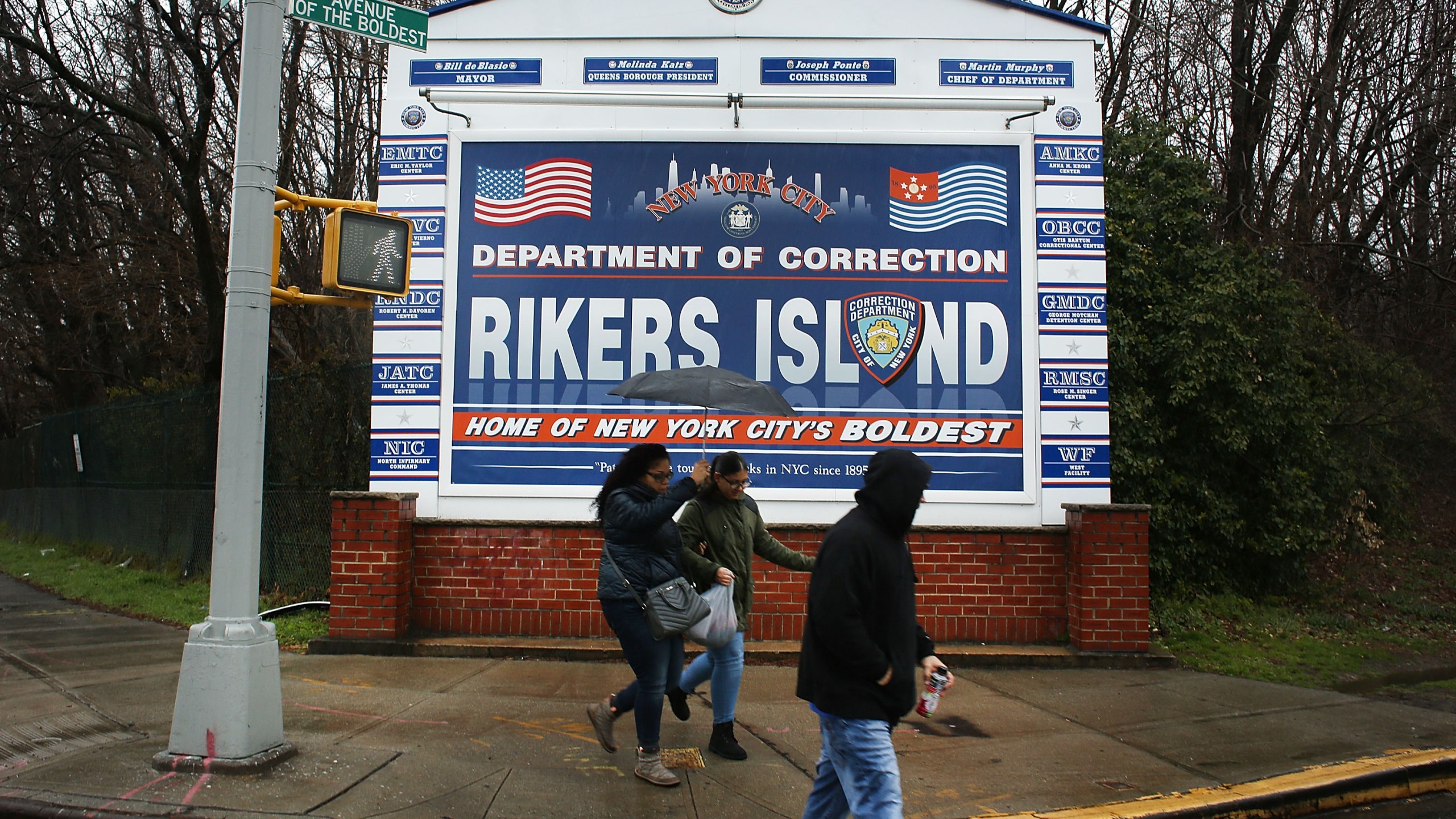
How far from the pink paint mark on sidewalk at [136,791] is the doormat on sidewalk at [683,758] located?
→ 2424 millimetres

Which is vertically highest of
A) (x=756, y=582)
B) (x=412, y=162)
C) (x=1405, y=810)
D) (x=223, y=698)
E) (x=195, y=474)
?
(x=412, y=162)

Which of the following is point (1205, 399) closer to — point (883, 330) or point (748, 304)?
point (883, 330)

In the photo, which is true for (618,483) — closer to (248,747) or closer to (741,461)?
(741,461)

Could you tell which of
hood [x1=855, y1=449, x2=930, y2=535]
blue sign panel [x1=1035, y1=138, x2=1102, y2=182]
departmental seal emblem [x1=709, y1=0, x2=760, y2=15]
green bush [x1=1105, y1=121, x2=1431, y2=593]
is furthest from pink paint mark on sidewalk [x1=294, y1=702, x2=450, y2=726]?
green bush [x1=1105, y1=121, x2=1431, y2=593]

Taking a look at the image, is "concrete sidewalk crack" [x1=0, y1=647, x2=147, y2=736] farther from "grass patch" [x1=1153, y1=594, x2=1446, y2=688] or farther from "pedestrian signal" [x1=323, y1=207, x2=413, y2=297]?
"grass patch" [x1=1153, y1=594, x2=1446, y2=688]

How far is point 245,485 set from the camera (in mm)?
5277

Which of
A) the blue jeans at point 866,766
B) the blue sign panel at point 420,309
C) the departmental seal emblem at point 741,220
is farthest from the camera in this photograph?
the departmental seal emblem at point 741,220

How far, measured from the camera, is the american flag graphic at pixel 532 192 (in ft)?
28.1

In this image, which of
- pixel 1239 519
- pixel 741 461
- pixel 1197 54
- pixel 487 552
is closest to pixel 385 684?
pixel 487 552

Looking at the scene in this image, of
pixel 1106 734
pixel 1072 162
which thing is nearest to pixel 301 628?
pixel 1106 734

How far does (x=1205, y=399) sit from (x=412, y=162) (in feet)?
25.7

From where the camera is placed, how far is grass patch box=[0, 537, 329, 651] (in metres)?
9.04

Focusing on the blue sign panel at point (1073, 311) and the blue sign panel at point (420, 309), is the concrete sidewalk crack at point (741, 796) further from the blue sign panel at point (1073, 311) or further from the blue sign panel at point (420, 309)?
the blue sign panel at point (1073, 311)

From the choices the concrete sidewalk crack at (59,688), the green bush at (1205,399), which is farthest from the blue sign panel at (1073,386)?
the concrete sidewalk crack at (59,688)
